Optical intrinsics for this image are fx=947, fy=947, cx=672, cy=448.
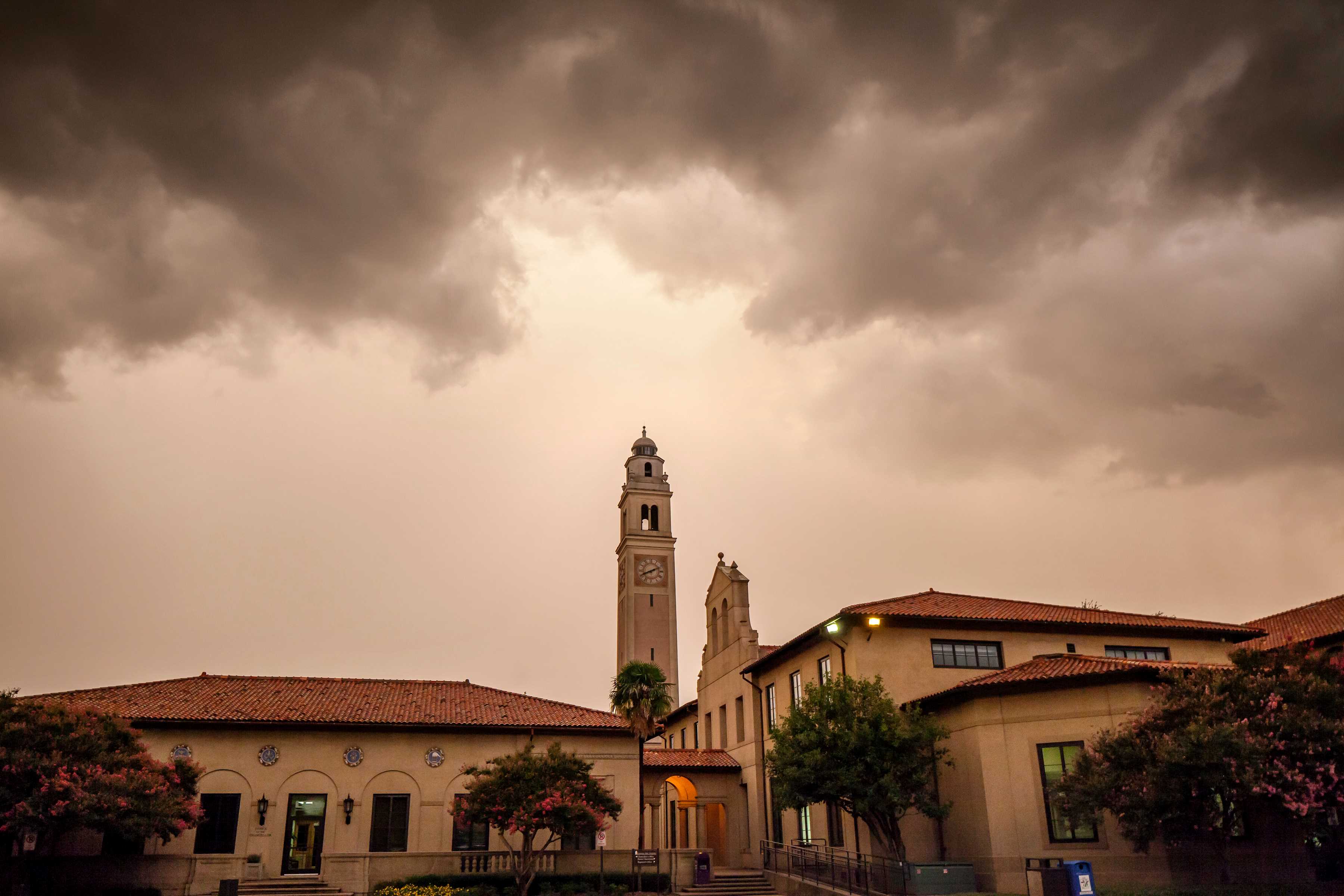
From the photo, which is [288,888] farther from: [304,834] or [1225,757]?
[1225,757]

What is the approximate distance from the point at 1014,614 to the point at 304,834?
25178 mm

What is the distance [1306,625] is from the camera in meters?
34.6

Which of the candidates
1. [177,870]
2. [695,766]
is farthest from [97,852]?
[695,766]

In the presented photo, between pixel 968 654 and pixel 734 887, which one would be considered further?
pixel 968 654

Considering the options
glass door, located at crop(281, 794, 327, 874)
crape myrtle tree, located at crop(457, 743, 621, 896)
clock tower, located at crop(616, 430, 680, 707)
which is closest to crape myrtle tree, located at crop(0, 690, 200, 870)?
glass door, located at crop(281, 794, 327, 874)

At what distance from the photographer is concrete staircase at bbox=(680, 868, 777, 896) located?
3075cm

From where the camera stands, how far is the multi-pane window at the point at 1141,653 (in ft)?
110

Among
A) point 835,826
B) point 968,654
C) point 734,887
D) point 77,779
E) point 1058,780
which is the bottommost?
point 734,887

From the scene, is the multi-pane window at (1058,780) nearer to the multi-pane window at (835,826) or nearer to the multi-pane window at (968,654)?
the multi-pane window at (968,654)

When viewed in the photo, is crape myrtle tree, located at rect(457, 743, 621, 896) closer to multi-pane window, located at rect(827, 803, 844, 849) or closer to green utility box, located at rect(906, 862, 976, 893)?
multi-pane window, located at rect(827, 803, 844, 849)

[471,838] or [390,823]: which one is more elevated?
[390,823]

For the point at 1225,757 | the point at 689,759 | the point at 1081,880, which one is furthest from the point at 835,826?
the point at 1225,757

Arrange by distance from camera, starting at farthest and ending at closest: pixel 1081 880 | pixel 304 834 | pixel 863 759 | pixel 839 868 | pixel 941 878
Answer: pixel 304 834 < pixel 839 868 < pixel 863 759 < pixel 941 878 < pixel 1081 880

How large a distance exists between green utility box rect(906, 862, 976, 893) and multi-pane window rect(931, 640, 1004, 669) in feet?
23.8
